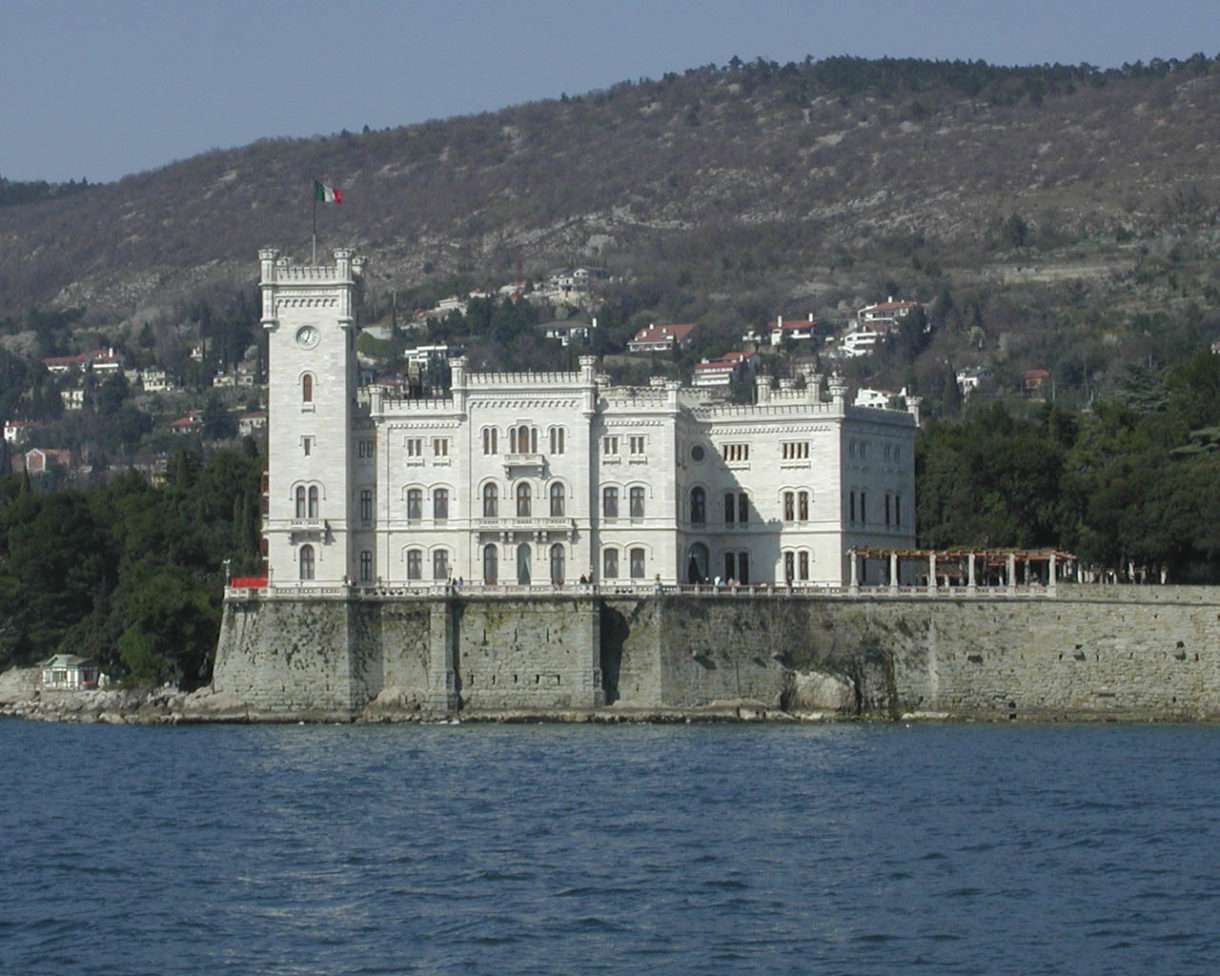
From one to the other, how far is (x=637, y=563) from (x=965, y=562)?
38.6ft

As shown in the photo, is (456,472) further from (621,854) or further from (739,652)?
(621,854)

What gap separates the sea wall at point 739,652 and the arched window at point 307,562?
380 cm

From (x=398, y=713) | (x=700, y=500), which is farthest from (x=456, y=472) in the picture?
(x=398, y=713)

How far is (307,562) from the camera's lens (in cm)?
9325

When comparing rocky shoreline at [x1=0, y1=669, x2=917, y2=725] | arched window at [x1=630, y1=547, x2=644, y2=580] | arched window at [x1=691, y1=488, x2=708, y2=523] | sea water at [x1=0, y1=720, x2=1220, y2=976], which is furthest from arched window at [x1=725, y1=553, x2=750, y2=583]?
sea water at [x1=0, y1=720, x2=1220, y2=976]

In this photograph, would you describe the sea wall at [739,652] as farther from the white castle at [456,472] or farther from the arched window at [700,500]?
the arched window at [700,500]

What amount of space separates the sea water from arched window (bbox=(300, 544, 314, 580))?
11514mm

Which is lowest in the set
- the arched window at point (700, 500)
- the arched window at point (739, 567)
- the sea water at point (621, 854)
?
the sea water at point (621, 854)

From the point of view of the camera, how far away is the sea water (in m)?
46.9

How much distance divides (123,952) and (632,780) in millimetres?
24489

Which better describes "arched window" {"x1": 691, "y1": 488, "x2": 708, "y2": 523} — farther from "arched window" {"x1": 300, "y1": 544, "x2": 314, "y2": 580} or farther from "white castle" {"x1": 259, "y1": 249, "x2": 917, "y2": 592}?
"arched window" {"x1": 300, "y1": 544, "x2": 314, "y2": 580}

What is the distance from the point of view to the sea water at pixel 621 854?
46.9m

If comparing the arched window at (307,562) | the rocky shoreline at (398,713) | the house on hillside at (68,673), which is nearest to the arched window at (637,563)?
the rocky shoreline at (398,713)

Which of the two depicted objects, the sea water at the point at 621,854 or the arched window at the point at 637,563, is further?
the arched window at the point at 637,563
